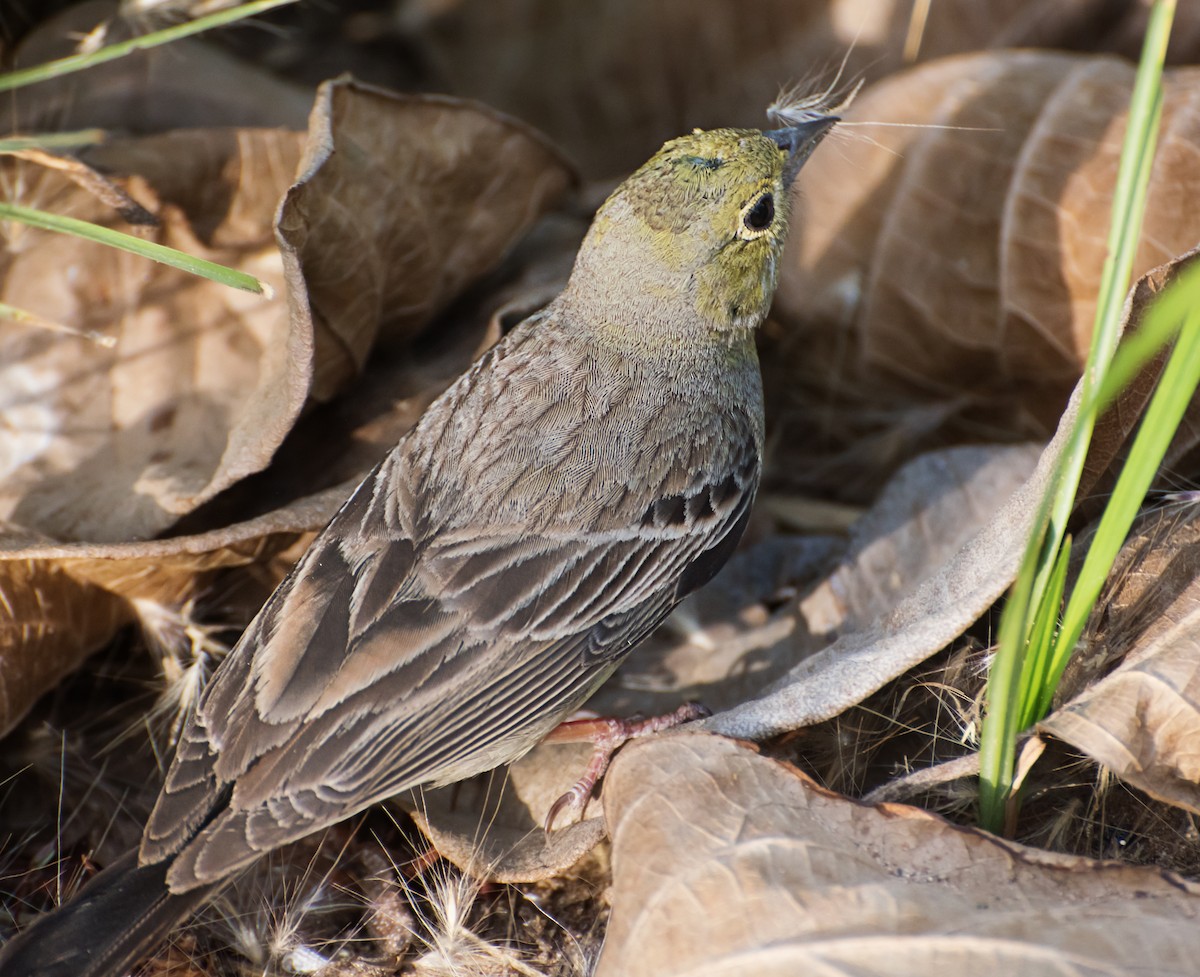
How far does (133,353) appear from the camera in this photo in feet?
14.9

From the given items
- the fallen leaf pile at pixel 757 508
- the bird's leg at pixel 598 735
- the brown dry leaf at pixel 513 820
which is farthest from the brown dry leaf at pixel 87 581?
the bird's leg at pixel 598 735

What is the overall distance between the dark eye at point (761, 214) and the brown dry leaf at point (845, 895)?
6.18 ft

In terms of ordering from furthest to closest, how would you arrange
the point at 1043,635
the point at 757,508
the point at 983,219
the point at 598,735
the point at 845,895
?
the point at 757,508 → the point at 983,219 → the point at 598,735 → the point at 1043,635 → the point at 845,895

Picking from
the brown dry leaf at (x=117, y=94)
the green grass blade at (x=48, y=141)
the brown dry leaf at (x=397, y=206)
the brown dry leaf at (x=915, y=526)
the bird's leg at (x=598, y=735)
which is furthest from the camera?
the brown dry leaf at (x=117, y=94)

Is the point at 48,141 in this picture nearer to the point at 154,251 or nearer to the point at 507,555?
the point at 154,251

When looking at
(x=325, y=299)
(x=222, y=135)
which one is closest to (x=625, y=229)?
(x=325, y=299)

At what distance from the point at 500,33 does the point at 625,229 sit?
8.83ft

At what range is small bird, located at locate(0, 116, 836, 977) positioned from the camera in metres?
3.37

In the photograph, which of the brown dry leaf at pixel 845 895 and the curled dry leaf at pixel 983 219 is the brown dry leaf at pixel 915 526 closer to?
the curled dry leaf at pixel 983 219

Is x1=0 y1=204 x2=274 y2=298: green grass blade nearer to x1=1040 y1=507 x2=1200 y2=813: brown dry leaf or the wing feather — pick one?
the wing feather

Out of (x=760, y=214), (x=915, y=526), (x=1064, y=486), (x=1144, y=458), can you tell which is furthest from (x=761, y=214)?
(x=1144, y=458)

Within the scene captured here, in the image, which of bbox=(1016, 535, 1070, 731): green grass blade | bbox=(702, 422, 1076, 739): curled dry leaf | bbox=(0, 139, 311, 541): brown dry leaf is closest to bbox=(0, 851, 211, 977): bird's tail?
bbox=(0, 139, 311, 541): brown dry leaf

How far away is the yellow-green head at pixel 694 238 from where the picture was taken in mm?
4008

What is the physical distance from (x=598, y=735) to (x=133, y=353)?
2323 millimetres
